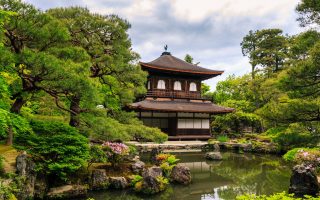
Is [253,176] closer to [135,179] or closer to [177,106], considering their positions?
[135,179]

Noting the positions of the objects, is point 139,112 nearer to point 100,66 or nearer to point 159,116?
point 159,116

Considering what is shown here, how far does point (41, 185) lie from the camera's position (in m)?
7.68

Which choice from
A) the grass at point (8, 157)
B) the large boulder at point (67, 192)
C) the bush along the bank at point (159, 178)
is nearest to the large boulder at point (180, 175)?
the bush along the bank at point (159, 178)

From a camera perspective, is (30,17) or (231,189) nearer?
(30,17)

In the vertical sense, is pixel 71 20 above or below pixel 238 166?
above

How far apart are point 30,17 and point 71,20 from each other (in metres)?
2.75

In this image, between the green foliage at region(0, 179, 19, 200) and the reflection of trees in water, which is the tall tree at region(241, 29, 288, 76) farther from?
the green foliage at region(0, 179, 19, 200)

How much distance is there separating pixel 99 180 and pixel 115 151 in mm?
1228

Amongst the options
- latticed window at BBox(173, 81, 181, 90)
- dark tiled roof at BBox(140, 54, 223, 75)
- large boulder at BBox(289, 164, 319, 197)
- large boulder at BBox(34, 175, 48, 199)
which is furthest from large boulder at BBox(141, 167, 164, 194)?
latticed window at BBox(173, 81, 181, 90)

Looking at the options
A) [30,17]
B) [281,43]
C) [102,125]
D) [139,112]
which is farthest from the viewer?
[281,43]

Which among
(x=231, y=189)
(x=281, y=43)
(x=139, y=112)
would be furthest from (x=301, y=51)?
(x=281, y=43)

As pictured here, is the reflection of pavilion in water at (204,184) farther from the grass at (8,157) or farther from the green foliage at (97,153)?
the grass at (8,157)

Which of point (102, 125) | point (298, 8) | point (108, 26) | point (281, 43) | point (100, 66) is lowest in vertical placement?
point (102, 125)

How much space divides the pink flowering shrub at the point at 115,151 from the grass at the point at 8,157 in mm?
3003
